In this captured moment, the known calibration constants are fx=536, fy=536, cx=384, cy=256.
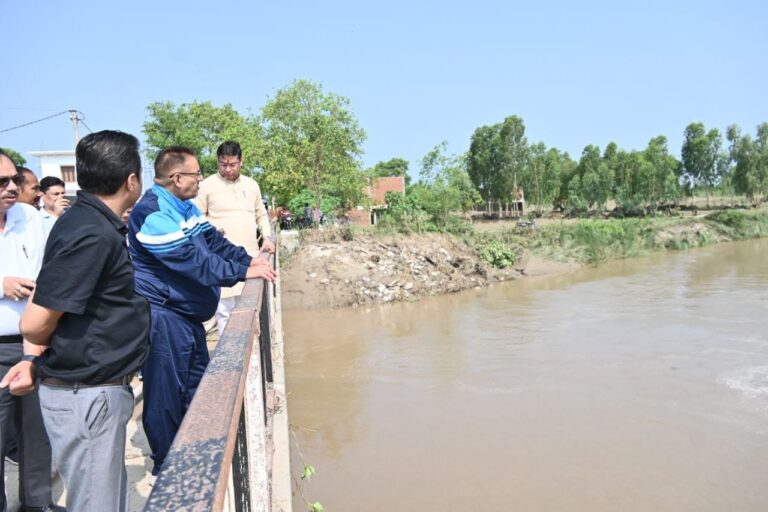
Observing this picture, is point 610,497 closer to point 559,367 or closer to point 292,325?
point 559,367

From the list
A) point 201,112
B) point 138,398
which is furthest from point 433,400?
point 201,112

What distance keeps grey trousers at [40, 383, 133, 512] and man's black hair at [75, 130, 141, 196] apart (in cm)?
68

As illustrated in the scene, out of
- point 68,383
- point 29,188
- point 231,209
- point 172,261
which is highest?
point 29,188

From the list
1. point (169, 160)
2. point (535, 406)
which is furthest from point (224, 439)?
point (535, 406)

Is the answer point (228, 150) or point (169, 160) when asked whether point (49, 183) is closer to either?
point (228, 150)

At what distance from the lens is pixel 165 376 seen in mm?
2250

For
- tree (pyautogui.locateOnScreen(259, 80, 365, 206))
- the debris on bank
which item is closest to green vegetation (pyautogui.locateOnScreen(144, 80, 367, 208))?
tree (pyautogui.locateOnScreen(259, 80, 365, 206))

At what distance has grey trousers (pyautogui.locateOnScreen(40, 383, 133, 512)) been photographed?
5.70ft

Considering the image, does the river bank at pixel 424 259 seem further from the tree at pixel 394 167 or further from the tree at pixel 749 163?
the tree at pixel 394 167

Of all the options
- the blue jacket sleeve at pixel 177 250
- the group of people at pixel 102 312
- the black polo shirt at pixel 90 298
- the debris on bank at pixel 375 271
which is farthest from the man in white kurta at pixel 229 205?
the debris on bank at pixel 375 271

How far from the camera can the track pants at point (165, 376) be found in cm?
224

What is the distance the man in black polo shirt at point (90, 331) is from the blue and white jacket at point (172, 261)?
1.40ft

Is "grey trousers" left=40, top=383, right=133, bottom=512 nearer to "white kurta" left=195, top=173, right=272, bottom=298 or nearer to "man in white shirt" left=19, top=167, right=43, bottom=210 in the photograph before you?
"man in white shirt" left=19, top=167, right=43, bottom=210

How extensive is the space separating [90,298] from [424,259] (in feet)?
52.0
